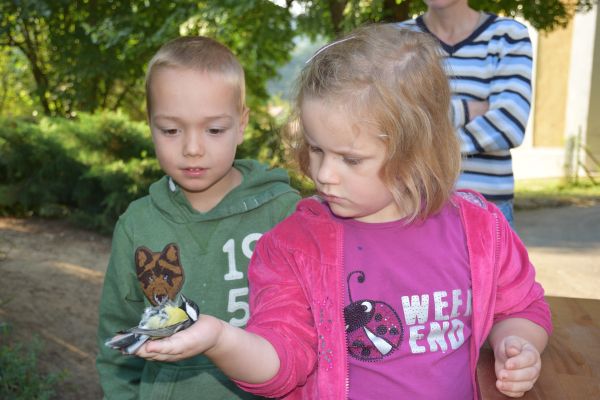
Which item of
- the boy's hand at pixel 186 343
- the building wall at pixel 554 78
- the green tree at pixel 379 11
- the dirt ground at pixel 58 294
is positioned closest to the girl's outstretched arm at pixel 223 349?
the boy's hand at pixel 186 343

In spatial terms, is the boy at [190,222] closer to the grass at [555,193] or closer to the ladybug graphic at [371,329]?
the ladybug graphic at [371,329]

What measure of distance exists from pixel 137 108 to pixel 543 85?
30.2ft

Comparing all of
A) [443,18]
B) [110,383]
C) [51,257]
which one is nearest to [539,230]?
[51,257]

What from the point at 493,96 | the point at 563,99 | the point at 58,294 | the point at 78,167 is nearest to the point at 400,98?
the point at 493,96

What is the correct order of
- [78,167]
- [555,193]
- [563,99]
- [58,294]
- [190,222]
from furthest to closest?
[563,99] → [555,193] → [78,167] → [58,294] → [190,222]

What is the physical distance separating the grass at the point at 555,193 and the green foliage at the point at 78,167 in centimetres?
631

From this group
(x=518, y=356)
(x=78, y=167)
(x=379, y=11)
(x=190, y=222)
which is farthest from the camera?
(x=78, y=167)

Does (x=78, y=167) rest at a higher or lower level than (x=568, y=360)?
lower

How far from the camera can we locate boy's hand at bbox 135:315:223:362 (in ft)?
4.05

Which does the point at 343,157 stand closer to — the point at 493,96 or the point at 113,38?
the point at 493,96

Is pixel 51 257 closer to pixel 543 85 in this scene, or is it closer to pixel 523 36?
pixel 523 36

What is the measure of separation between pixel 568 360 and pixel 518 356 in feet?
0.71

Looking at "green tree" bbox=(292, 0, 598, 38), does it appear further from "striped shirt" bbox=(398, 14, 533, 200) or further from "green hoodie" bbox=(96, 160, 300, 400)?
"green hoodie" bbox=(96, 160, 300, 400)

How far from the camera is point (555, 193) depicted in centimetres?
1313
